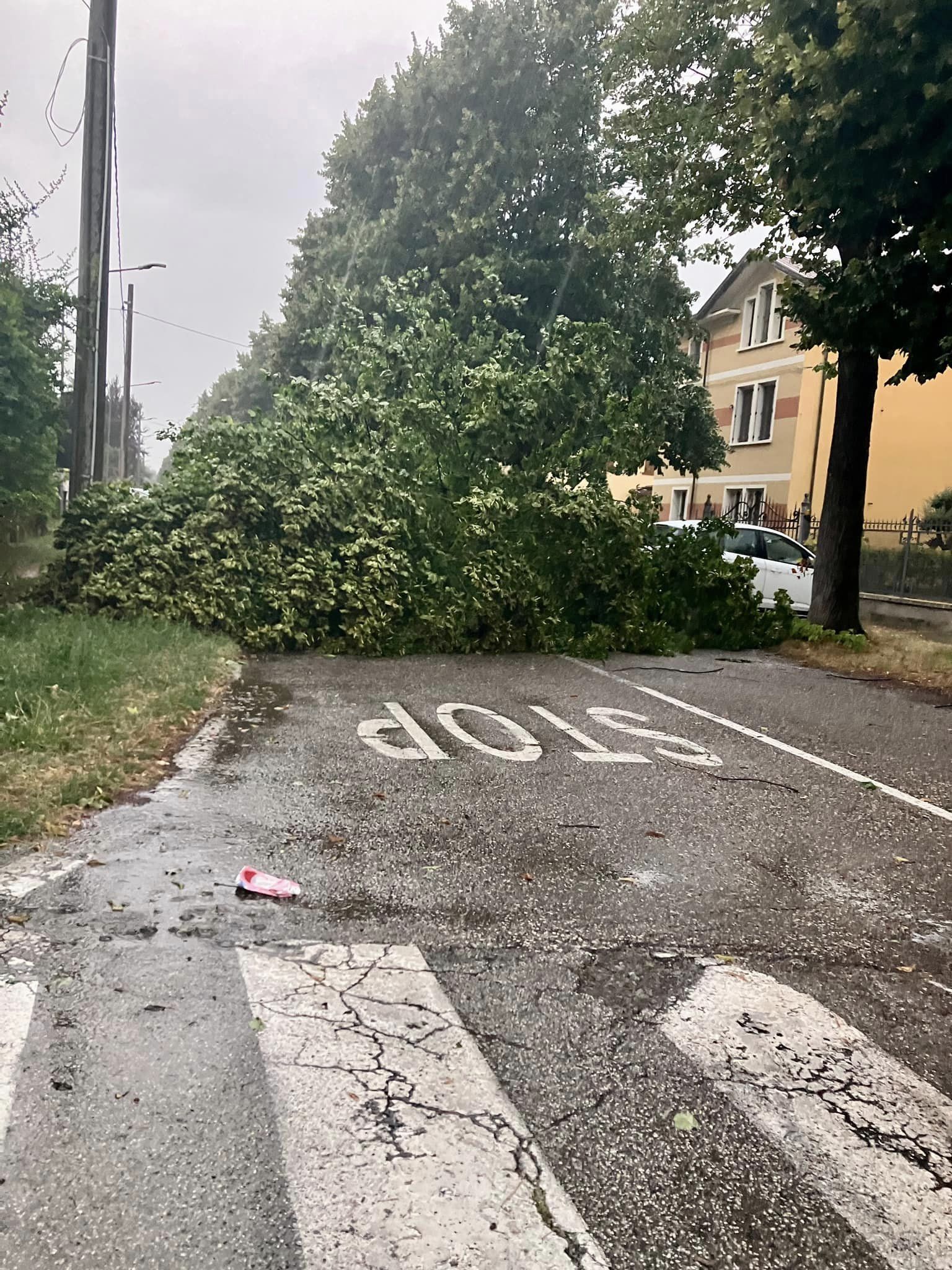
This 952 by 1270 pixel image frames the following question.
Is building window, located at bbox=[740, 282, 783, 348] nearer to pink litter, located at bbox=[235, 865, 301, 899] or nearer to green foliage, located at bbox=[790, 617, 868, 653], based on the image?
green foliage, located at bbox=[790, 617, 868, 653]

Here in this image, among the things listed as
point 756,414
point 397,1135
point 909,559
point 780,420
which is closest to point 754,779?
point 397,1135

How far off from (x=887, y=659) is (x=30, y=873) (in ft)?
36.5

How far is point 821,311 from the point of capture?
39.5ft

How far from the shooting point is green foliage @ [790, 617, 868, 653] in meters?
13.6

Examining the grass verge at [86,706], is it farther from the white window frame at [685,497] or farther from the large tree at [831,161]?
the white window frame at [685,497]

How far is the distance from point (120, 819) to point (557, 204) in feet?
80.4

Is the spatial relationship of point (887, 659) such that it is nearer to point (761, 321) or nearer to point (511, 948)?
point (511, 948)

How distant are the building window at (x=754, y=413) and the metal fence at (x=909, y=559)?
30.4ft

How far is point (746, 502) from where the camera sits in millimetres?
30891

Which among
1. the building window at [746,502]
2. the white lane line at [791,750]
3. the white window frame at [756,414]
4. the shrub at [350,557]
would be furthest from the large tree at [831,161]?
the white window frame at [756,414]

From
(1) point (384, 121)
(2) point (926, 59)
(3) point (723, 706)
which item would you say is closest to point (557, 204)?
(1) point (384, 121)

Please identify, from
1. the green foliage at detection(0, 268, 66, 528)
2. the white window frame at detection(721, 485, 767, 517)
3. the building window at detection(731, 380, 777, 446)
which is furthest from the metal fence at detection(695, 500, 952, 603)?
the green foliage at detection(0, 268, 66, 528)

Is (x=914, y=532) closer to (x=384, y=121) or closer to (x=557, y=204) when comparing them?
(x=557, y=204)

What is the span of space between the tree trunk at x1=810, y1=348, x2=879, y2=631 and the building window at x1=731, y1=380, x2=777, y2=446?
54.8 ft
